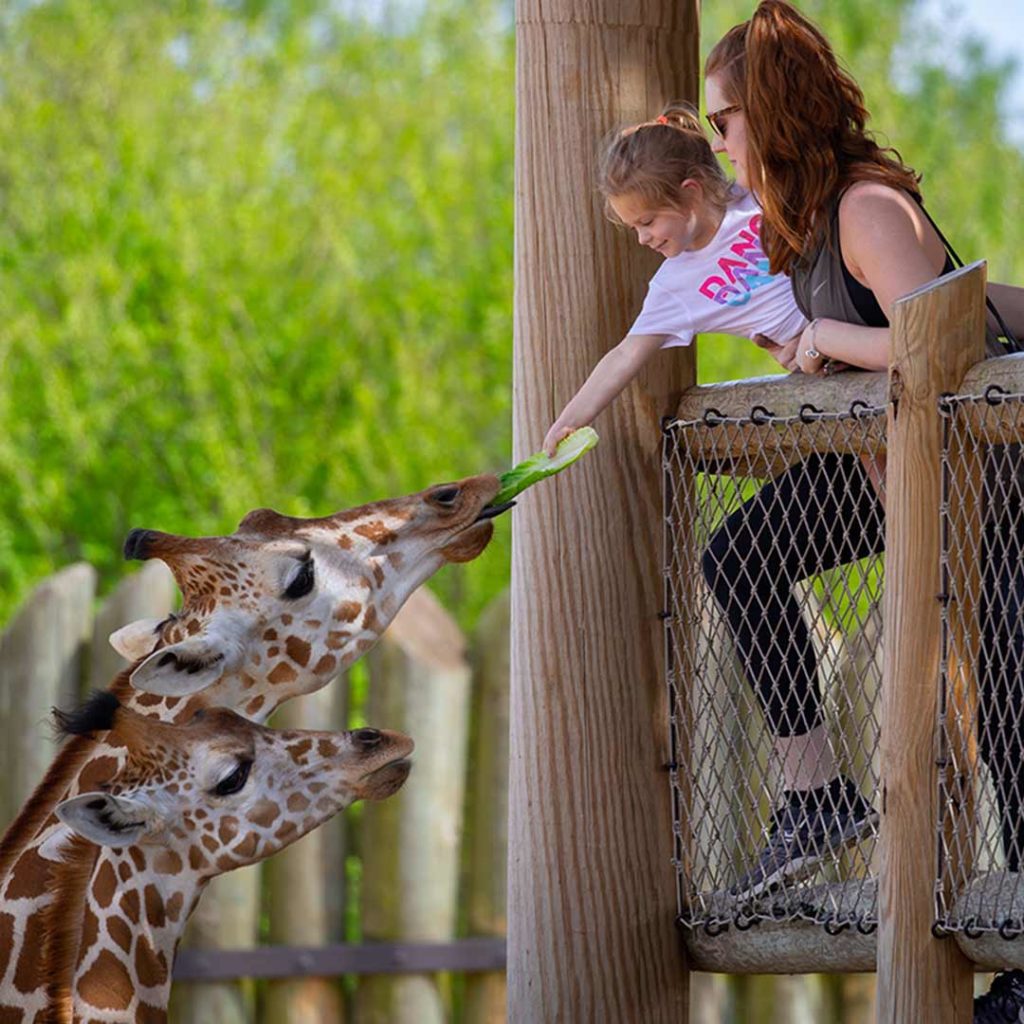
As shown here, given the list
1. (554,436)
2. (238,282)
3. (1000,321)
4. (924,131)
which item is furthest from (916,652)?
(924,131)

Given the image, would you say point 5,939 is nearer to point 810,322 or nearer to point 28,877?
point 28,877

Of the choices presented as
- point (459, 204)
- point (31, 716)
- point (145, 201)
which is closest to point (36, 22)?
point (145, 201)

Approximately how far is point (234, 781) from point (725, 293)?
Answer: 1.22 metres

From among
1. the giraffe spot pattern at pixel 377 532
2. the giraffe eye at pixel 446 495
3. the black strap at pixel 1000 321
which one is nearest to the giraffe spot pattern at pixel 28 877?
the giraffe spot pattern at pixel 377 532

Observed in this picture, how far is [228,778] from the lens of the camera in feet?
10.1

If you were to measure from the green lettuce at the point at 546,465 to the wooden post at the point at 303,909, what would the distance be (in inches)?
104

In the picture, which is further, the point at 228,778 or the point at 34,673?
the point at 34,673

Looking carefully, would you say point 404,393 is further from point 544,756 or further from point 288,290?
point 544,756

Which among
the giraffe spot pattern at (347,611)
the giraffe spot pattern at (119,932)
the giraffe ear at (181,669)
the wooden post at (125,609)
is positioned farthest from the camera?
the wooden post at (125,609)

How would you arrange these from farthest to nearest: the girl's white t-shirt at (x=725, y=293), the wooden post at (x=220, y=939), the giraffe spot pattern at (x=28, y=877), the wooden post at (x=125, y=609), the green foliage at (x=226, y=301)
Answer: the green foliage at (x=226, y=301) < the wooden post at (x=125, y=609) < the wooden post at (x=220, y=939) < the girl's white t-shirt at (x=725, y=293) < the giraffe spot pattern at (x=28, y=877)

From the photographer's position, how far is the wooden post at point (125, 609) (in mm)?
5867

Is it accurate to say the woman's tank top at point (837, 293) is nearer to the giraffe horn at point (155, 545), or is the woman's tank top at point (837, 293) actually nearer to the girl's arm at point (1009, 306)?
the girl's arm at point (1009, 306)

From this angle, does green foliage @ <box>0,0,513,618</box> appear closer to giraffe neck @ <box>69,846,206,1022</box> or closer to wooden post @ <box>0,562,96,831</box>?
wooden post @ <box>0,562,96,831</box>

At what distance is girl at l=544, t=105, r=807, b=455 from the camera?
3396mm
